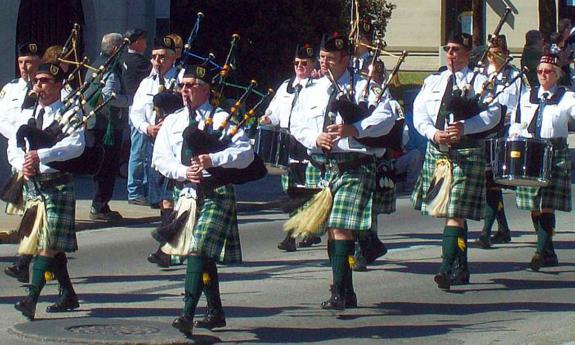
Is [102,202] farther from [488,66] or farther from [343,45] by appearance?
[343,45]

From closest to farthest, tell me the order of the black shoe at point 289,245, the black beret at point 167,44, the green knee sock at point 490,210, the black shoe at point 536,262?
the black shoe at point 536,262
the black beret at point 167,44
the black shoe at point 289,245
the green knee sock at point 490,210

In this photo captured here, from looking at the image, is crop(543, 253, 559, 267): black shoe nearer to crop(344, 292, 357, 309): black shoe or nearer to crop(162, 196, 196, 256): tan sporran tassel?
crop(344, 292, 357, 309): black shoe

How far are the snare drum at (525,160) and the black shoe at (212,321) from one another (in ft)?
10.5

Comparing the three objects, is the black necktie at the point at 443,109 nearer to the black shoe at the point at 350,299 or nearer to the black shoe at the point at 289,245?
the black shoe at the point at 350,299

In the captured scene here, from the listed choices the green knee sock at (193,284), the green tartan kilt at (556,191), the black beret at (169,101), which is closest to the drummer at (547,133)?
the green tartan kilt at (556,191)

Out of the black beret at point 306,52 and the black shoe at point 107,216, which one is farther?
the black shoe at point 107,216

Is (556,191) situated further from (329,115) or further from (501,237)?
(329,115)

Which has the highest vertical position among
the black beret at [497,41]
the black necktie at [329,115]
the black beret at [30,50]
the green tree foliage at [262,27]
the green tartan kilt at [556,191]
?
the green tree foliage at [262,27]

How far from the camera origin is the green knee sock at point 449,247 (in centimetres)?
1055

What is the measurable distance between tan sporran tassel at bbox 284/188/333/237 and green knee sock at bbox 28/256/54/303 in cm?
178

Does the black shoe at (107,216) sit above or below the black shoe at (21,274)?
above

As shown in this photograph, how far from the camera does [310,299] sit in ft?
34.0

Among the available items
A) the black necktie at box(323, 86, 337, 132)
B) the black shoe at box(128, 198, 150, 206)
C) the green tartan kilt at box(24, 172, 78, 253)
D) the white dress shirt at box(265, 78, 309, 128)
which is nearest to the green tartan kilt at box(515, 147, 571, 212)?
the white dress shirt at box(265, 78, 309, 128)

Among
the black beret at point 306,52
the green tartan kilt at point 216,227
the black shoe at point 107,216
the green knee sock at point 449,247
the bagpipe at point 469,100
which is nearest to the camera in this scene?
the green tartan kilt at point 216,227
